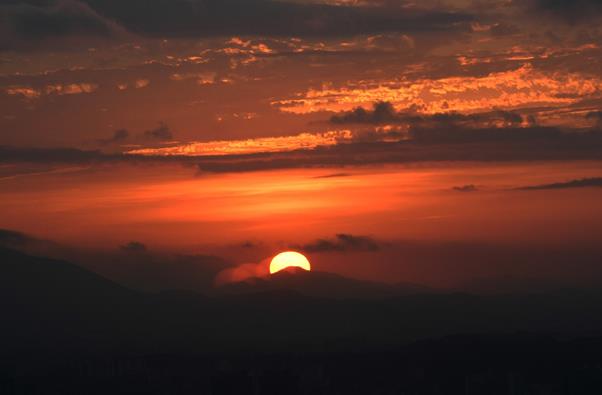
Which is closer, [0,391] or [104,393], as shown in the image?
[0,391]

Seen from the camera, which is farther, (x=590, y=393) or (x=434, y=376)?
(x=434, y=376)

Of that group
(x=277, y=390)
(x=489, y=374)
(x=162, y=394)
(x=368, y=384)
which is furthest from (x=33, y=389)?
(x=489, y=374)

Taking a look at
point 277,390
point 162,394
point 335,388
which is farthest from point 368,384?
point 162,394

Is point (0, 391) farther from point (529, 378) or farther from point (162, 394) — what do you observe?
point (529, 378)

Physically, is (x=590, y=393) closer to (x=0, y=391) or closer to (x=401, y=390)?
(x=401, y=390)

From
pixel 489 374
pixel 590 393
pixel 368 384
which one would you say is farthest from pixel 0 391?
pixel 590 393

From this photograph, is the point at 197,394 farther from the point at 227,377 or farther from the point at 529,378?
the point at 529,378

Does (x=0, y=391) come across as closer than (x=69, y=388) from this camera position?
Yes
